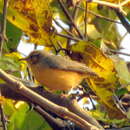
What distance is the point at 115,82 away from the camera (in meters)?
2.53

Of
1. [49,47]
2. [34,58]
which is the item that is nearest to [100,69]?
[49,47]

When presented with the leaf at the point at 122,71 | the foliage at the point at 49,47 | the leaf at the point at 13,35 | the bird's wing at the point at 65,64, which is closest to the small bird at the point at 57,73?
the bird's wing at the point at 65,64

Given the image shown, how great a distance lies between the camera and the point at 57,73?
3.13 metres

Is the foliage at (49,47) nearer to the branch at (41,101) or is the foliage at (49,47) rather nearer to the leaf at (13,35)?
the leaf at (13,35)

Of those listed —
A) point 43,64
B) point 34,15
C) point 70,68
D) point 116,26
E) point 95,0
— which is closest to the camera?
point 95,0

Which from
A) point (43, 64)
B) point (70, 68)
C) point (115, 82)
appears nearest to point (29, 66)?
point (43, 64)

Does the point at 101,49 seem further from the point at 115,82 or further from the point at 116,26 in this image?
the point at 116,26

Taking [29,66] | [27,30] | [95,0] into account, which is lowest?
[29,66]

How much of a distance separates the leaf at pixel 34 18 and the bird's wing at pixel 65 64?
9.4 inches

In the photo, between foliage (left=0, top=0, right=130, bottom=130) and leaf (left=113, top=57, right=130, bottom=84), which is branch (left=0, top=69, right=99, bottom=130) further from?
leaf (left=113, top=57, right=130, bottom=84)

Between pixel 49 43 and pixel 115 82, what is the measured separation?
0.41m

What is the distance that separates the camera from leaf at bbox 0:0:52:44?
2.67 m

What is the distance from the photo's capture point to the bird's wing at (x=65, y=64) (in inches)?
111

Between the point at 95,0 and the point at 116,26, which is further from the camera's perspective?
the point at 116,26
